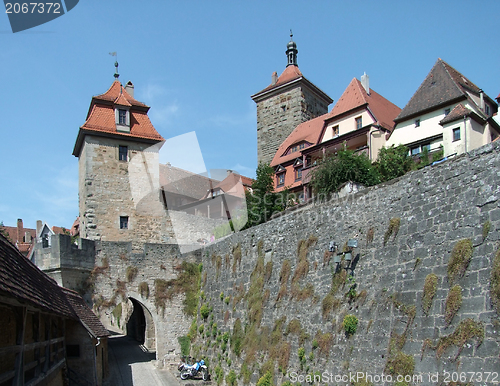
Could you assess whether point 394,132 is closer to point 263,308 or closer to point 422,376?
point 263,308

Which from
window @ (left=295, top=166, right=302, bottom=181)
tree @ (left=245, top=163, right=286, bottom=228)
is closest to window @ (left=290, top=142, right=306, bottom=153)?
window @ (left=295, top=166, right=302, bottom=181)

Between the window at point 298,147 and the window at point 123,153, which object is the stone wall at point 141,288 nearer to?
the window at point 123,153

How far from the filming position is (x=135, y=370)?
70.5 ft

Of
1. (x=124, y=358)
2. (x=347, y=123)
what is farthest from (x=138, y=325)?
(x=347, y=123)

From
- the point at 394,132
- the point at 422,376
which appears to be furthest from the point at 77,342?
the point at 394,132

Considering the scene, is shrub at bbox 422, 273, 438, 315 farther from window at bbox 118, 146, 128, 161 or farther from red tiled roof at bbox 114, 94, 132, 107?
red tiled roof at bbox 114, 94, 132, 107

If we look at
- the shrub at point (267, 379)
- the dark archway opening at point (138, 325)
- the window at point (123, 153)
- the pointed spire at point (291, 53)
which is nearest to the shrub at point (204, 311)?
the shrub at point (267, 379)

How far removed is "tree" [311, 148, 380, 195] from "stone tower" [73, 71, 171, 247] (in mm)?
9624

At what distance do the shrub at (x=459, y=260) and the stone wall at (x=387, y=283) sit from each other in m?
0.03

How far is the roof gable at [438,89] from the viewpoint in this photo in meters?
22.6

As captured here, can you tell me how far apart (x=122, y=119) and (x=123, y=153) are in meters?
1.91

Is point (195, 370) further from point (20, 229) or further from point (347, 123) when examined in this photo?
point (20, 229)

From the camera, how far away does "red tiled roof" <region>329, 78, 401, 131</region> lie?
27.4 metres

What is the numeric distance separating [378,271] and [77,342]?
950cm
